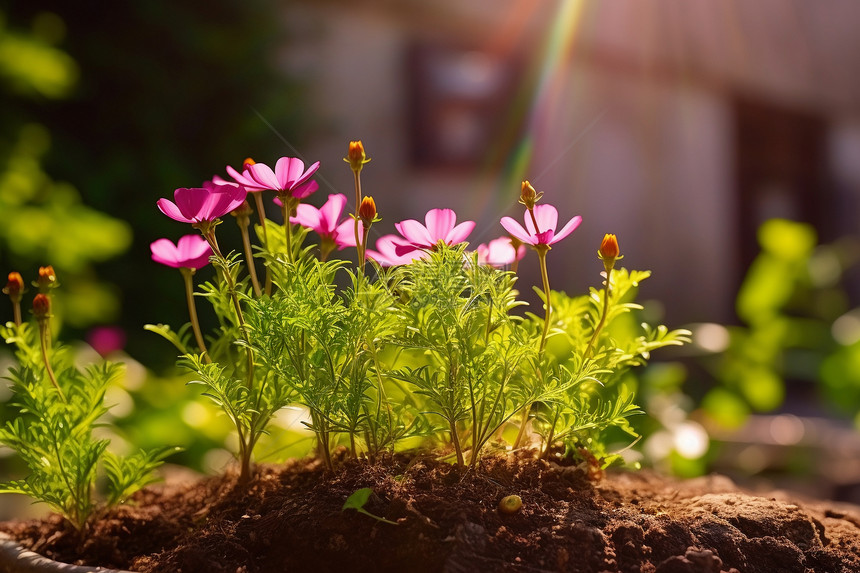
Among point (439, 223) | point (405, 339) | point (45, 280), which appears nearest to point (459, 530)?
point (405, 339)

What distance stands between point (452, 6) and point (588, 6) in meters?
1.35

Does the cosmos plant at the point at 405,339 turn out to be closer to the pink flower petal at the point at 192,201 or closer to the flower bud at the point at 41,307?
the pink flower petal at the point at 192,201

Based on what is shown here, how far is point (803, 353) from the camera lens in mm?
5898

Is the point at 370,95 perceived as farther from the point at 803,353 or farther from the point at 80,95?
the point at 803,353

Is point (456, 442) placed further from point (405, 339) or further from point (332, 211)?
point (332, 211)

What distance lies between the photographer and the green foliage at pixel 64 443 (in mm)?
876

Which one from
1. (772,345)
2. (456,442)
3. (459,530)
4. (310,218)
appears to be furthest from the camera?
(772,345)

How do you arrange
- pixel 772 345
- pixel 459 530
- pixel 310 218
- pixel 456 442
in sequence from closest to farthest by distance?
pixel 459 530 → pixel 456 442 → pixel 310 218 → pixel 772 345

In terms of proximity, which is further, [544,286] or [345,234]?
[345,234]

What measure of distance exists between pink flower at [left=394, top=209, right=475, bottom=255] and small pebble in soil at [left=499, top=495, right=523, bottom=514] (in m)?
0.26

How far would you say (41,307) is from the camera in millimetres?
863

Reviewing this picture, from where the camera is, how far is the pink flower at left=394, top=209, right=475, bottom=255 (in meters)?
0.80

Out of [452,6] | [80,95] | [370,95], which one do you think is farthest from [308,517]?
[452,6]

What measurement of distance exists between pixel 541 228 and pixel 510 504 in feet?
0.90
